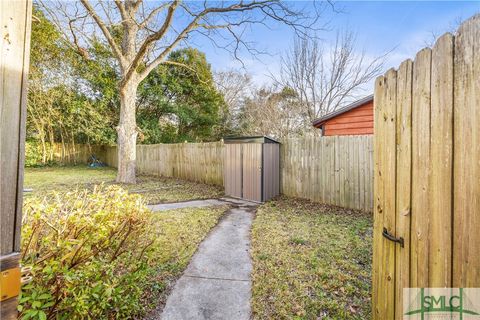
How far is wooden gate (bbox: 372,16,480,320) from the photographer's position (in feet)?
3.51

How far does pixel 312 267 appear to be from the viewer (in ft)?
9.66

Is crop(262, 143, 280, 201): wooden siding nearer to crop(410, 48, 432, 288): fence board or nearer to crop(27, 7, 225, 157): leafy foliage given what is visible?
crop(410, 48, 432, 288): fence board

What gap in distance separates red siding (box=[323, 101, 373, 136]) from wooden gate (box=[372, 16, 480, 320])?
725 centimetres

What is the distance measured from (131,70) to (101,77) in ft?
27.1

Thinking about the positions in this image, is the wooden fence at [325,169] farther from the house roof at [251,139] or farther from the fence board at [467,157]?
the fence board at [467,157]

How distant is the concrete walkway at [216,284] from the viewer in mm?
2170

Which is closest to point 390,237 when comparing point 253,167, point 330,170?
point 330,170

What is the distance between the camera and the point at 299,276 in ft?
8.97

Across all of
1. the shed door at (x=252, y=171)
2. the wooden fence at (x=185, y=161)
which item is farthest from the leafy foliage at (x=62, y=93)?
the shed door at (x=252, y=171)

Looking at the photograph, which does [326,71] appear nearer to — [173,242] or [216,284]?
[173,242]

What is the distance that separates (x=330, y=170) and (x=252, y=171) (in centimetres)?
204

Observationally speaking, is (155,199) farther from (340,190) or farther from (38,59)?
(38,59)

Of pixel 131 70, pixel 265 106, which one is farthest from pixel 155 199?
pixel 265 106

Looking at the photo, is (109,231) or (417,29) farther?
(417,29)
